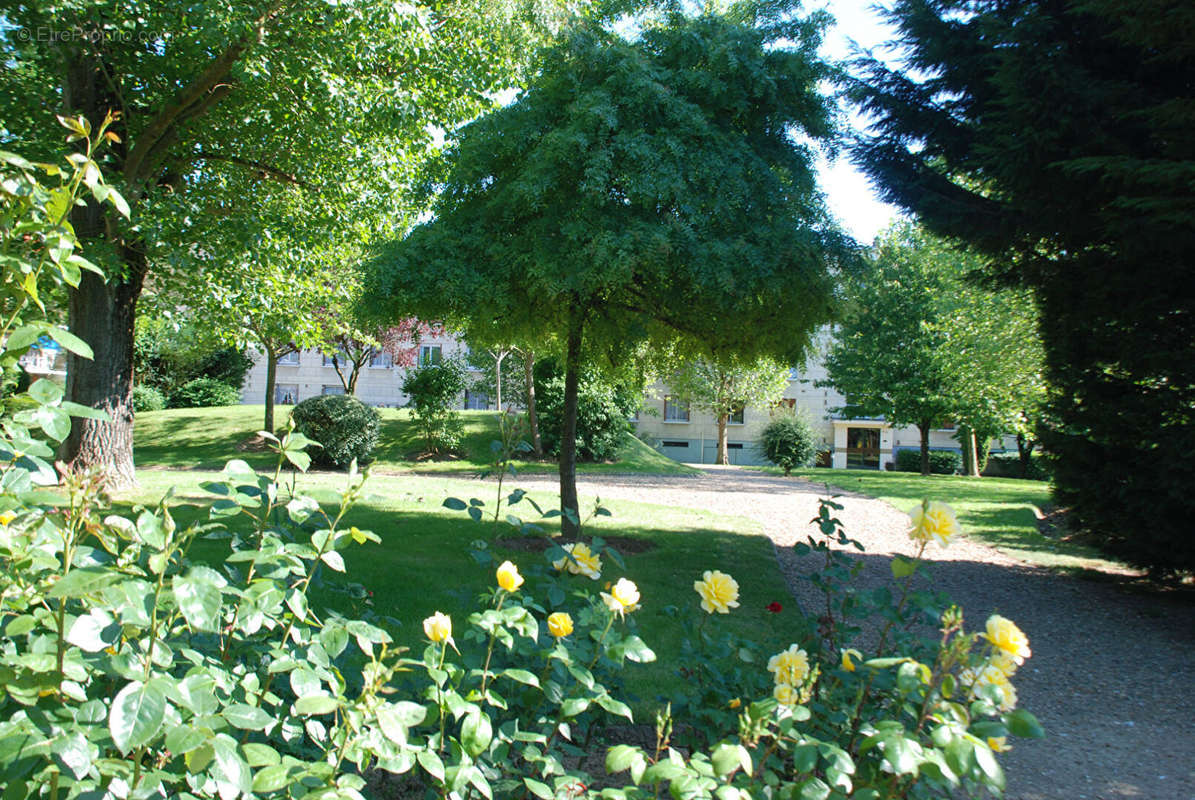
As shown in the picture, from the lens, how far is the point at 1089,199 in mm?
6703

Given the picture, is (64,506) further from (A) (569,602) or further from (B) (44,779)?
(A) (569,602)

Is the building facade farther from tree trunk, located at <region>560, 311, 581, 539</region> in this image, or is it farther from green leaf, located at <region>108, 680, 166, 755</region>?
green leaf, located at <region>108, 680, 166, 755</region>

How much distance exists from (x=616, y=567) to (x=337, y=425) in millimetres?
11623

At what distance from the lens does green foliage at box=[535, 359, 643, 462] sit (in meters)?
20.4

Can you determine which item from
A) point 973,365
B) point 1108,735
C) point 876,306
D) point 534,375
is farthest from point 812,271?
point 876,306

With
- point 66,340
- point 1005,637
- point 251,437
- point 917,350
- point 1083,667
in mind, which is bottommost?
point 1083,667

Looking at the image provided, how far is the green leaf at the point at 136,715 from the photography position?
120 centimetres

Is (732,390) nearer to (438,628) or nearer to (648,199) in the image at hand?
(648,199)

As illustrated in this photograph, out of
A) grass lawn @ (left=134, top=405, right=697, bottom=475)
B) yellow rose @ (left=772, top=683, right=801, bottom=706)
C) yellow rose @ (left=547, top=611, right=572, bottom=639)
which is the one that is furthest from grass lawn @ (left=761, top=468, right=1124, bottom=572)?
grass lawn @ (left=134, top=405, right=697, bottom=475)

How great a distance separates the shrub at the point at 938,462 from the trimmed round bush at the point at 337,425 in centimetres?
2766

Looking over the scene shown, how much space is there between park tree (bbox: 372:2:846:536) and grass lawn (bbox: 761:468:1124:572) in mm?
2136

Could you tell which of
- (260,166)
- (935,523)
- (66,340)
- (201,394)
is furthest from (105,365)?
(201,394)

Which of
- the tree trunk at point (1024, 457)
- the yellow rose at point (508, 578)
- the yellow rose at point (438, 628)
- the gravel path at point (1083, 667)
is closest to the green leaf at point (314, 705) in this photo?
the yellow rose at point (438, 628)

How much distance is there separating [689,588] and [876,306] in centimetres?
2547
